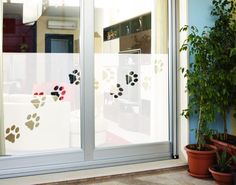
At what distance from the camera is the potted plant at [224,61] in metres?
2.94

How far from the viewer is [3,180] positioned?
2.84 metres

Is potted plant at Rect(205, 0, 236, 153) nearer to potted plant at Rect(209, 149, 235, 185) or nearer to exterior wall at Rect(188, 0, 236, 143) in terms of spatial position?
exterior wall at Rect(188, 0, 236, 143)

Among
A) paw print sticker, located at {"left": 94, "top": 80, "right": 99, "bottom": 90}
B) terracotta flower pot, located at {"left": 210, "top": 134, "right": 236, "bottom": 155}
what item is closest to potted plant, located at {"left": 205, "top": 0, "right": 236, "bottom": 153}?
terracotta flower pot, located at {"left": 210, "top": 134, "right": 236, "bottom": 155}

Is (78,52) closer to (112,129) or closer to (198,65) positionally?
(112,129)

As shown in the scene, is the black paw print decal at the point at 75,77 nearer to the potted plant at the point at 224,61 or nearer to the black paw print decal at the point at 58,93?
the black paw print decal at the point at 58,93

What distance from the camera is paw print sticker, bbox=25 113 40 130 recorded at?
296 cm

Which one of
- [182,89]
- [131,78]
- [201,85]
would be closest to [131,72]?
[131,78]

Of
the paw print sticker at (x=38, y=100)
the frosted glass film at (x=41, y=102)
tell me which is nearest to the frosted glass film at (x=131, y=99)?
the frosted glass film at (x=41, y=102)

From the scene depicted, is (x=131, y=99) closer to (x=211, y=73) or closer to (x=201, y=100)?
(x=201, y=100)

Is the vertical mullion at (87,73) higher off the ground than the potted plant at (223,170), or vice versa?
the vertical mullion at (87,73)

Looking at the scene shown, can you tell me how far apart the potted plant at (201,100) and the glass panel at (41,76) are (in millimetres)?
1187

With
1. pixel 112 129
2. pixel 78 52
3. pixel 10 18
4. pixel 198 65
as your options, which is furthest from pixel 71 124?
pixel 198 65

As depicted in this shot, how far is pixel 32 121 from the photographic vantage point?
9.75ft

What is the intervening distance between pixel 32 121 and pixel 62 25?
40.3 inches
